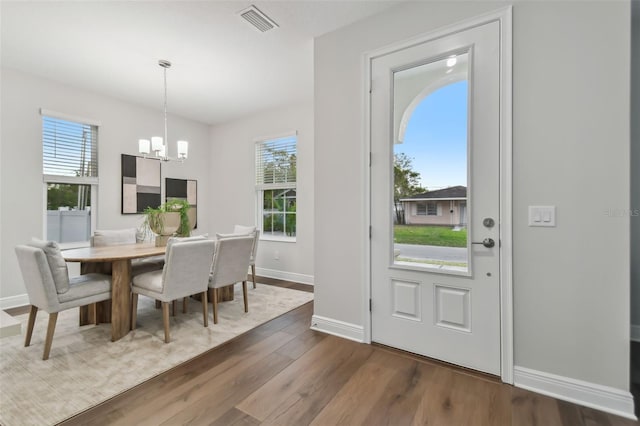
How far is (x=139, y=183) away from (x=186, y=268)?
2784 mm

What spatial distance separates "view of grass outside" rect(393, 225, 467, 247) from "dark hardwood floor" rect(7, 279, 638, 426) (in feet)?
2.86

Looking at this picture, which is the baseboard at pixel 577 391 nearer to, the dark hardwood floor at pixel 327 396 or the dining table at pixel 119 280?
the dark hardwood floor at pixel 327 396

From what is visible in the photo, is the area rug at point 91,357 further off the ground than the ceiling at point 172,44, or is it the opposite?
the ceiling at point 172,44

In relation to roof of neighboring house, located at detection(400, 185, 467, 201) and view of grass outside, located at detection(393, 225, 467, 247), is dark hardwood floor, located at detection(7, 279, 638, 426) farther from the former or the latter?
roof of neighboring house, located at detection(400, 185, 467, 201)

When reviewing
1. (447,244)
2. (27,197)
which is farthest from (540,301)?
Answer: (27,197)

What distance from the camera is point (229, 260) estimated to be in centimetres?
290

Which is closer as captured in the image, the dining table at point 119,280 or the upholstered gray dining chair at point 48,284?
the upholstered gray dining chair at point 48,284

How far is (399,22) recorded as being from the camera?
7.48ft

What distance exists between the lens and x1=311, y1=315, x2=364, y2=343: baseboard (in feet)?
8.06

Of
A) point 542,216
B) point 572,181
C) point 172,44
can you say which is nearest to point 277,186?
point 172,44

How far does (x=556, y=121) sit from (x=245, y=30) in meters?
2.56

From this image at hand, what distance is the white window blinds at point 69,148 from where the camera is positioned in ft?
11.9

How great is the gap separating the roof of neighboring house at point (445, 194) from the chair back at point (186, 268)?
6.00ft

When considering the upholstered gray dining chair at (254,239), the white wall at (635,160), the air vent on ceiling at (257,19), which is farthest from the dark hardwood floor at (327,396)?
the air vent on ceiling at (257,19)
